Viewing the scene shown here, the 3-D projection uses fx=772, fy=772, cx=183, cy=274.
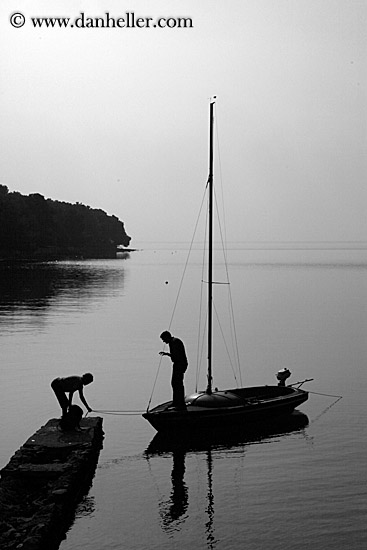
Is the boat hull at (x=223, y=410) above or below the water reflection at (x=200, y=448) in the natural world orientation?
above

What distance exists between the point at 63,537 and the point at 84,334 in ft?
120

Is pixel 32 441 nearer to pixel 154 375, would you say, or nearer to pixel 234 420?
pixel 234 420

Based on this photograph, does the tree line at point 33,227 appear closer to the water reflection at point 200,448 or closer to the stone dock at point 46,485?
the water reflection at point 200,448

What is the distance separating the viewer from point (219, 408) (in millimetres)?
23562

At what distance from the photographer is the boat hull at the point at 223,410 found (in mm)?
22969

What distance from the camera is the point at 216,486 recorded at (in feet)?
62.3

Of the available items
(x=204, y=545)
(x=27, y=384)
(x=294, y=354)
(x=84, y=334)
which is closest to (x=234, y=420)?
(x=204, y=545)

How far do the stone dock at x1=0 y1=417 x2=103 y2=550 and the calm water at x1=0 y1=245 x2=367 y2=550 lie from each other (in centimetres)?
48

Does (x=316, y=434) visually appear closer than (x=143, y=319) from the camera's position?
Yes

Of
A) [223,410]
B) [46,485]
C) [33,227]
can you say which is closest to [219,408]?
[223,410]

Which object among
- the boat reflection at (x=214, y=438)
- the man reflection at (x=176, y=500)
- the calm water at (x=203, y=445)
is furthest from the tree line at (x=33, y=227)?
the man reflection at (x=176, y=500)

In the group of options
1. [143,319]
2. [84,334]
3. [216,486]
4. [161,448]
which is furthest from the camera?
[143,319]

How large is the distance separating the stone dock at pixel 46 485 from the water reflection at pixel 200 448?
2.06 meters

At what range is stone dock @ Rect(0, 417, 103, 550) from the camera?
45.0 feet
